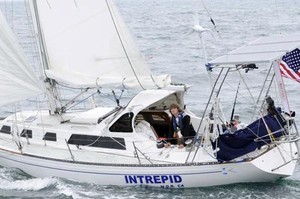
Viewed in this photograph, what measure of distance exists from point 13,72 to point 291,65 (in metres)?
7.21

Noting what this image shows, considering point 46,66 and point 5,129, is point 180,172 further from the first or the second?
point 5,129

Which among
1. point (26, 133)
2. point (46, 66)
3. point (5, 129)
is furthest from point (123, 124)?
point (5, 129)

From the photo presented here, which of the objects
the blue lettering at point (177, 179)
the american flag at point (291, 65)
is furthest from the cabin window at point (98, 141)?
the american flag at point (291, 65)

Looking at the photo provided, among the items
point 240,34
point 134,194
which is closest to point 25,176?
point 134,194

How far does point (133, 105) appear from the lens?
56.6 ft

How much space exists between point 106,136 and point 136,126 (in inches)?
33.0

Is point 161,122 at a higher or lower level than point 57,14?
lower

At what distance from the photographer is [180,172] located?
16.0m

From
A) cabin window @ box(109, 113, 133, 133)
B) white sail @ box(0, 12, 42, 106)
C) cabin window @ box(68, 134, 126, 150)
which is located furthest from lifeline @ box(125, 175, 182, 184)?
white sail @ box(0, 12, 42, 106)

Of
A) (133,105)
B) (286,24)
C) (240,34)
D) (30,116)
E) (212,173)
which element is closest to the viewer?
(212,173)

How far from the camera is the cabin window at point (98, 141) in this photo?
17203 millimetres

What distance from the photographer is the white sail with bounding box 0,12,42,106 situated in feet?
57.5

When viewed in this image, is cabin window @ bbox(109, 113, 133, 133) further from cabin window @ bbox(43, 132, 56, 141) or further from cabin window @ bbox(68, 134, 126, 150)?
cabin window @ bbox(43, 132, 56, 141)

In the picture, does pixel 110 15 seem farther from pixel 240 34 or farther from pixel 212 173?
pixel 240 34
